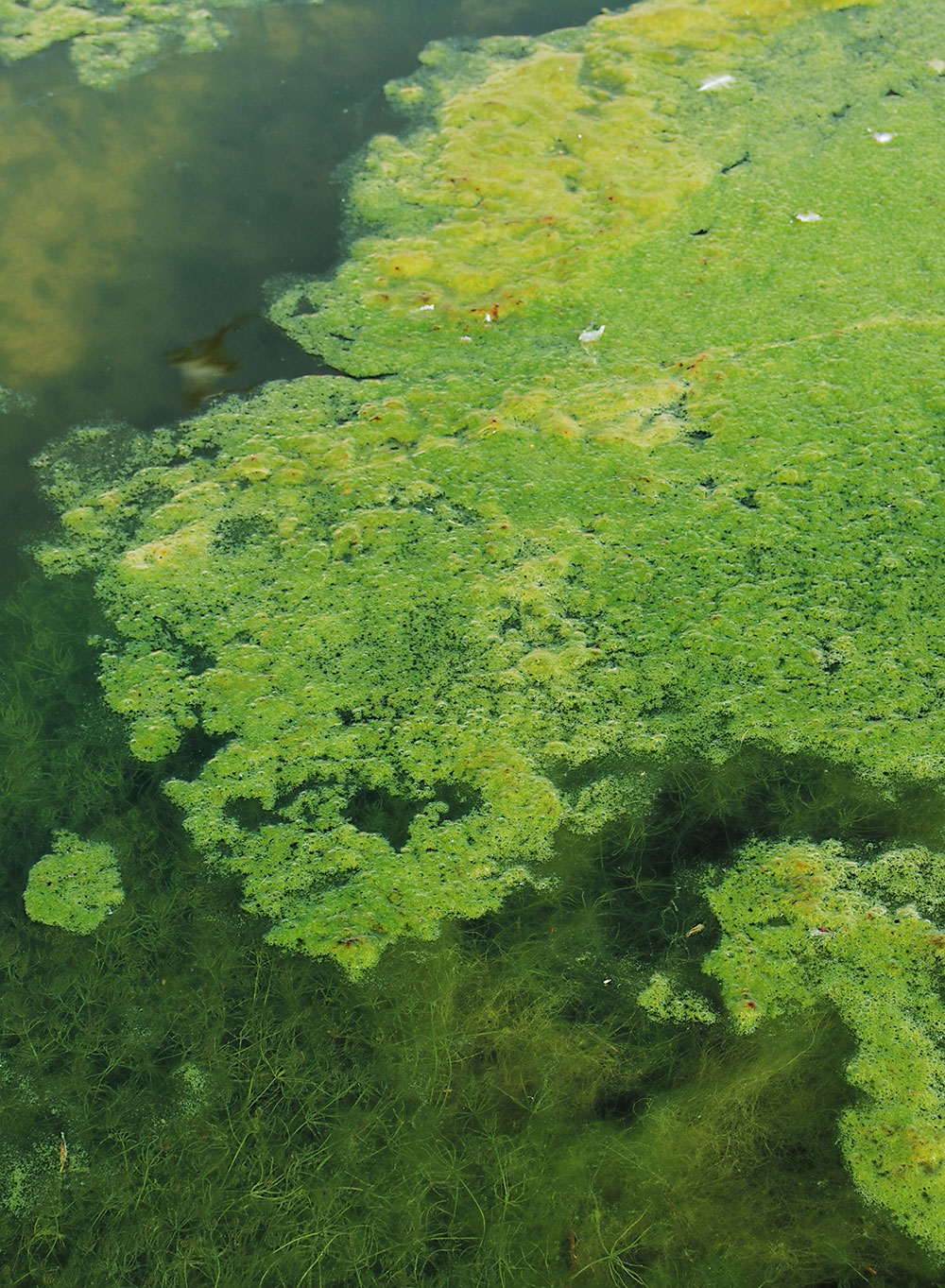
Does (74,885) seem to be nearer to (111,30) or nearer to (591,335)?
(591,335)

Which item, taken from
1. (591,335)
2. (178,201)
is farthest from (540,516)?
(178,201)

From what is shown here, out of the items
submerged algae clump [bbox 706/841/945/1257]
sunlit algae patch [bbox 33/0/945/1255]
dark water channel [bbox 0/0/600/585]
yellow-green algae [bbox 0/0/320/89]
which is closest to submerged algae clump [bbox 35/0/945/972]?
sunlit algae patch [bbox 33/0/945/1255]

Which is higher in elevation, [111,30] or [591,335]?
[111,30]

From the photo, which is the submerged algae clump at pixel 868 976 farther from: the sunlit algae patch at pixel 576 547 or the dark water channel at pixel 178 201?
the dark water channel at pixel 178 201

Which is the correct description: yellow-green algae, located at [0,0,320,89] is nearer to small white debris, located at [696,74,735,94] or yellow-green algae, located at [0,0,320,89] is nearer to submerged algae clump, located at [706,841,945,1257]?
small white debris, located at [696,74,735,94]

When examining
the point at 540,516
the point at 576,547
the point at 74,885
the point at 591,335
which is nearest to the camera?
the point at 74,885

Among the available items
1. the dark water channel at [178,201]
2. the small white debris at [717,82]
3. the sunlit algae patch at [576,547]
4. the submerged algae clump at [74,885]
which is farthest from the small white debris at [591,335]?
the submerged algae clump at [74,885]
